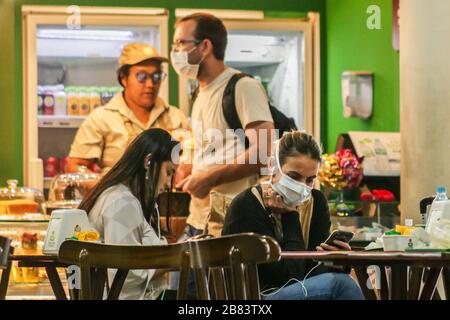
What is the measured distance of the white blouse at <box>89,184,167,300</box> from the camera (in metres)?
4.10

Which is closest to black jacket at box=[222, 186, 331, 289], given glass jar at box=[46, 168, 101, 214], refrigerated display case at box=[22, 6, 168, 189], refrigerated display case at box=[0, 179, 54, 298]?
refrigerated display case at box=[0, 179, 54, 298]

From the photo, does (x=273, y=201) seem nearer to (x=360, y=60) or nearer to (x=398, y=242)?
(x=398, y=242)

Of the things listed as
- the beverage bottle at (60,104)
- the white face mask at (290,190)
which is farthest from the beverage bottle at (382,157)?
the beverage bottle at (60,104)

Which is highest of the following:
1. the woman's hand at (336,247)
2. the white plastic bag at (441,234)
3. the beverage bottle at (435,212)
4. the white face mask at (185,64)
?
the white face mask at (185,64)

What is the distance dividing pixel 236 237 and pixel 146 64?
4305 millimetres

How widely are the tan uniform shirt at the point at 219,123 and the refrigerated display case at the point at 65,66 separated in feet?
9.70

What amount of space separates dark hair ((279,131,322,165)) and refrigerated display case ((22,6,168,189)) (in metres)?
4.15

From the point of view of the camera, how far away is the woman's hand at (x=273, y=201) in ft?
13.4

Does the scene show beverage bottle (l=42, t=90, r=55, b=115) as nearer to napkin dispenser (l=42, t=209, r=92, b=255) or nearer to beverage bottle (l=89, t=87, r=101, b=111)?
beverage bottle (l=89, t=87, r=101, b=111)

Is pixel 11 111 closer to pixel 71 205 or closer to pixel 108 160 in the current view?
pixel 108 160

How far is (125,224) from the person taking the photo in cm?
412

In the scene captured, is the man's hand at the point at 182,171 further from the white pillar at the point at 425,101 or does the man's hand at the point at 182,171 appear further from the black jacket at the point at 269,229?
the black jacket at the point at 269,229

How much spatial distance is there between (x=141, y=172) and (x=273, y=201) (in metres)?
0.58

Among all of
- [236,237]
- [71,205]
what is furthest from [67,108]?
[236,237]
